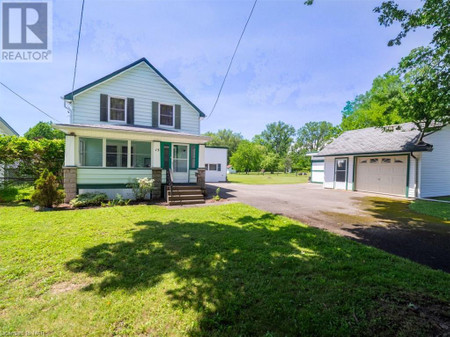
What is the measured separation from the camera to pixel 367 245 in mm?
4621

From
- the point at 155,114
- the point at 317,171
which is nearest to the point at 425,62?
the point at 155,114

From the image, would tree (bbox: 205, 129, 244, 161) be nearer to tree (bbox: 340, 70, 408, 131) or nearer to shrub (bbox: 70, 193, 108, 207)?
tree (bbox: 340, 70, 408, 131)

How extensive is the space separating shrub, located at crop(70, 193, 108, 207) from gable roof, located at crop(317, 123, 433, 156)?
52.6 ft

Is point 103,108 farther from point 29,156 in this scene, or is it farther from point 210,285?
point 210,285

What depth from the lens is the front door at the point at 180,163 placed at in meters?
11.6

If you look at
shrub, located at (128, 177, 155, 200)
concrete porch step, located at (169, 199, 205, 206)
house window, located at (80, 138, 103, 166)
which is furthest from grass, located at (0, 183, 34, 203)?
concrete porch step, located at (169, 199, 205, 206)

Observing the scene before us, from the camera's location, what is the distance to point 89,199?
8.57 m

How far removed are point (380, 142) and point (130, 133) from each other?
53.9 ft

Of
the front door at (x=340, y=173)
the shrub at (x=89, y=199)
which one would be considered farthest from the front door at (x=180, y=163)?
the front door at (x=340, y=173)

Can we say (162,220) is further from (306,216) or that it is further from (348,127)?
(348,127)

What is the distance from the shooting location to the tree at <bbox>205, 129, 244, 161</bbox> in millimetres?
69125

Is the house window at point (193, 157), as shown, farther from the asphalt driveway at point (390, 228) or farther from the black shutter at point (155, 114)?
the asphalt driveway at point (390, 228)

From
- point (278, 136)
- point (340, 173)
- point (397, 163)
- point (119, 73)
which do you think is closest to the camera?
point (119, 73)

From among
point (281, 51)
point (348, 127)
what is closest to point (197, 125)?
point (281, 51)
